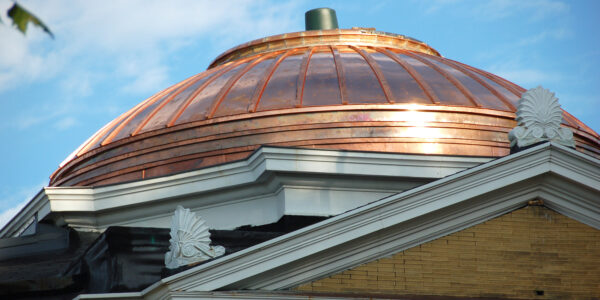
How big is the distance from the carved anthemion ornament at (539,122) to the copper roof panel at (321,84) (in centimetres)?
756

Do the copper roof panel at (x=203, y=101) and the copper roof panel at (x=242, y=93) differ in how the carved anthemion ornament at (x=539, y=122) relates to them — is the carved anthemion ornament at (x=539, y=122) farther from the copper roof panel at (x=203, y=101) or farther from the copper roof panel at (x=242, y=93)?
the copper roof panel at (x=203, y=101)

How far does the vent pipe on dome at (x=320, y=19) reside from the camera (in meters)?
29.0

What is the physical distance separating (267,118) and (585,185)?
8743 mm

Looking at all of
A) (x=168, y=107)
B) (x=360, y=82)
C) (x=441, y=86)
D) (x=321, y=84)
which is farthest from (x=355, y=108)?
(x=168, y=107)

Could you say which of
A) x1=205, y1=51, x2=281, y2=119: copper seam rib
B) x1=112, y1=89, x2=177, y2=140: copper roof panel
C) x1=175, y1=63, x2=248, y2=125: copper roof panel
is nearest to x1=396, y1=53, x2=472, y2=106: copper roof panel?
x1=205, y1=51, x2=281, y2=119: copper seam rib

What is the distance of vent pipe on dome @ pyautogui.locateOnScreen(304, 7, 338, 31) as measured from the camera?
2900cm

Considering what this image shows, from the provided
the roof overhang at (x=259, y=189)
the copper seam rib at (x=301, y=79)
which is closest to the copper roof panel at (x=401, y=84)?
the copper seam rib at (x=301, y=79)

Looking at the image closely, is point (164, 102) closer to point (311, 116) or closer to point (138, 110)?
point (138, 110)

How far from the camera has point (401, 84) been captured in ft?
71.1

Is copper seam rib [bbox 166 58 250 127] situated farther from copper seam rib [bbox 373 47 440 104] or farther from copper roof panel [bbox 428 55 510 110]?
copper roof panel [bbox 428 55 510 110]

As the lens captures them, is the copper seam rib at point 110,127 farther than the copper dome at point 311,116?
Yes

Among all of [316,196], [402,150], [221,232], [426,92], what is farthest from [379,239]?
[426,92]

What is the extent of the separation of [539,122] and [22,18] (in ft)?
30.2

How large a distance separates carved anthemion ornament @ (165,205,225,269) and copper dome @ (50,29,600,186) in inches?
284
